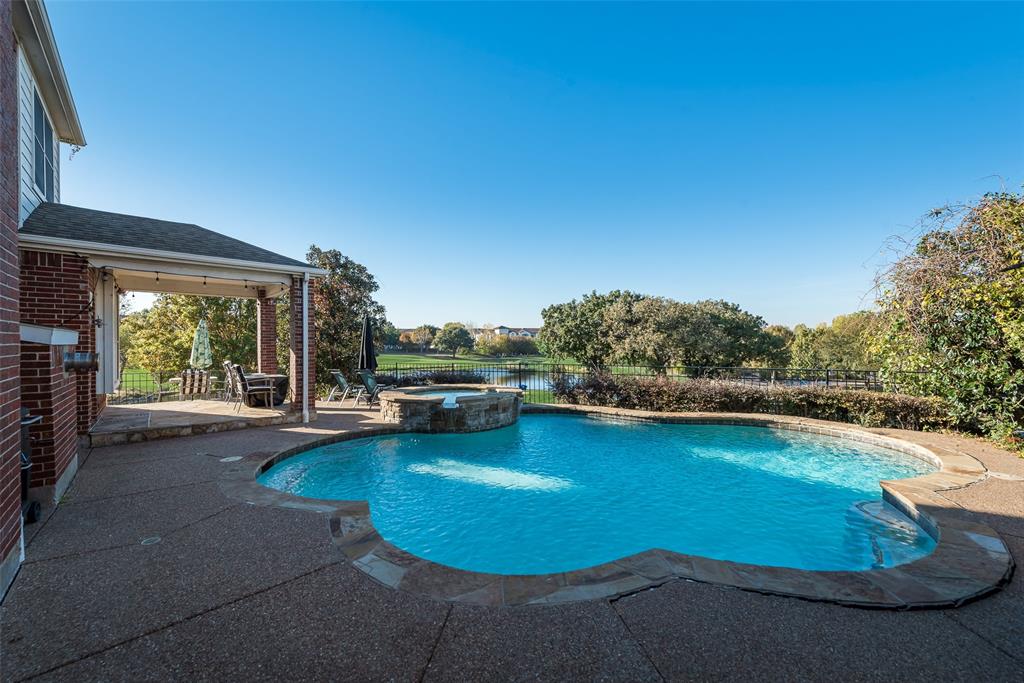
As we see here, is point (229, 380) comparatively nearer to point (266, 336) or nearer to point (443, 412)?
point (266, 336)

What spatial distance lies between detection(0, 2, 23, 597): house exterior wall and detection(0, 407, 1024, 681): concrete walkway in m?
0.26

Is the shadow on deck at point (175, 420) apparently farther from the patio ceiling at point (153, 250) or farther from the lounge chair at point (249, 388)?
the patio ceiling at point (153, 250)

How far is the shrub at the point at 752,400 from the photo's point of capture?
8.73 meters

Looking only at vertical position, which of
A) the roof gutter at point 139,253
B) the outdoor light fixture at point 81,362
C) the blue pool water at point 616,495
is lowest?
the blue pool water at point 616,495

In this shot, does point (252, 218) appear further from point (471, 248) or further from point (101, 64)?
point (471, 248)

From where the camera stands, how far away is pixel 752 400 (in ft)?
35.2

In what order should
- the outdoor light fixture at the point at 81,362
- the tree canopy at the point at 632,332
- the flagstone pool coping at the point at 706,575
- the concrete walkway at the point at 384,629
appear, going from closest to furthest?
the concrete walkway at the point at 384,629 < the flagstone pool coping at the point at 706,575 < the outdoor light fixture at the point at 81,362 < the tree canopy at the point at 632,332

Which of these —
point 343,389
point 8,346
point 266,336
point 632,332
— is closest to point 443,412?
point 343,389

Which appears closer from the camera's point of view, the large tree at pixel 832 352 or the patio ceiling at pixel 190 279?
the patio ceiling at pixel 190 279

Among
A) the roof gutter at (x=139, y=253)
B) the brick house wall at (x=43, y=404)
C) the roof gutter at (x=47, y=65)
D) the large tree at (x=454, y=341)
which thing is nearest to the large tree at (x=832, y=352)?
the roof gutter at (x=139, y=253)

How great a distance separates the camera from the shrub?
8.73 metres

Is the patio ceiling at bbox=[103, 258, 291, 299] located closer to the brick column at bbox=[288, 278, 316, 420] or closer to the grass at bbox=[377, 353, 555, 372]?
the brick column at bbox=[288, 278, 316, 420]

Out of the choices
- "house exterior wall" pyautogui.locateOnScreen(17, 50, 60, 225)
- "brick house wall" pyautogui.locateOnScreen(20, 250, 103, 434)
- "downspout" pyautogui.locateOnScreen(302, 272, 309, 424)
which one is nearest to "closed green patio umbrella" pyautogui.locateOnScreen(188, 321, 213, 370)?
"downspout" pyautogui.locateOnScreen(302, 272, 309, 424)

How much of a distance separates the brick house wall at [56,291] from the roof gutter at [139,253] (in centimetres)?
16
